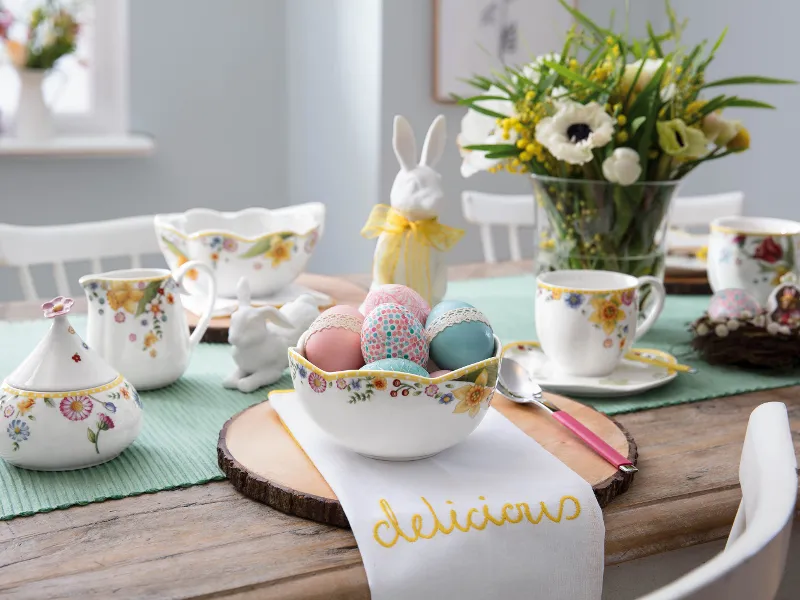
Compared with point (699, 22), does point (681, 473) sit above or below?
below

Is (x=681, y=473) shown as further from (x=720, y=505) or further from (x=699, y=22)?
(x=699, y=22)

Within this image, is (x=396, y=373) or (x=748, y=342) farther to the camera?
(x=748, y=342)

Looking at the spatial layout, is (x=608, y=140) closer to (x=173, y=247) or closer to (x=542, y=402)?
(x=542, y=402)

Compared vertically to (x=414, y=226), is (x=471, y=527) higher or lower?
lower

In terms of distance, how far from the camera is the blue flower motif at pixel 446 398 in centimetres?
71

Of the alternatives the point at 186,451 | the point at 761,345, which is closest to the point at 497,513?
the point at 186,451

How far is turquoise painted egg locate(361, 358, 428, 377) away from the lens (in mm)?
702

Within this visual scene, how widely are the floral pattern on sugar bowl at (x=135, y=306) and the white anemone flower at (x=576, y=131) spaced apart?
0.51 m

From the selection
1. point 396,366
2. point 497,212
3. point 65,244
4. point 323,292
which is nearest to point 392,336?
point 396,366

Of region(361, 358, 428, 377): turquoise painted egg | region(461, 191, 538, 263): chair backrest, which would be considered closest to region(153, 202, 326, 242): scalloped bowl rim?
region(361, 358, 428, 377): turquoise painted egg

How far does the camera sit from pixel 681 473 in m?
0.82

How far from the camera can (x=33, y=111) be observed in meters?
2.79

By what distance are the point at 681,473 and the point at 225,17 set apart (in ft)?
8.63

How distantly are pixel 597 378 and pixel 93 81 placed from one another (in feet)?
8.05
